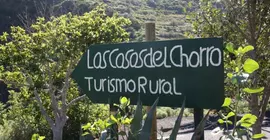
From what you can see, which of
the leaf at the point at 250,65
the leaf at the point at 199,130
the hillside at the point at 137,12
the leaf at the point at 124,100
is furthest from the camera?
the hillside at the point at 137,12

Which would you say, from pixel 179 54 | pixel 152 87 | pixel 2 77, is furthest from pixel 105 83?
pixel 2 77

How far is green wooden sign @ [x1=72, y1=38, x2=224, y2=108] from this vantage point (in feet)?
7.23

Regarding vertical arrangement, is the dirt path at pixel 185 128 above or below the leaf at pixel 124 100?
below

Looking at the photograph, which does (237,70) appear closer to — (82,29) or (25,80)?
(82,29)

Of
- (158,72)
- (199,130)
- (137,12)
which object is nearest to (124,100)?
(158,72)

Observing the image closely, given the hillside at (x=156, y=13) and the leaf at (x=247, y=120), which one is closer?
the leaf at (x=247, y=120)

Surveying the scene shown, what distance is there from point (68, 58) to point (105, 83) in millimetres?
7478

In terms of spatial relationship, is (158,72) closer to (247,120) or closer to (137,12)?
(247,120)

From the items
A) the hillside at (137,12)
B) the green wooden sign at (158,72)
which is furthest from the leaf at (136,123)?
the hillside at (137,12)

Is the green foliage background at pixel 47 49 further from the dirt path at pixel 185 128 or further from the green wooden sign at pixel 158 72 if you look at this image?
the green wooden sign at pixel 158 72

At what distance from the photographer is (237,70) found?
73.2 inches

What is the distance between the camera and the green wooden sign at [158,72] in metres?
2.21

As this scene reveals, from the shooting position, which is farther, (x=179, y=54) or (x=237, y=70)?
(x=179, y=54)

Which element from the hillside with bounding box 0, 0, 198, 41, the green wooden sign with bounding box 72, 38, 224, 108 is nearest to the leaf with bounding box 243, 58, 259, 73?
the green wooden sign with bounding box 72, 38, 224, 108
